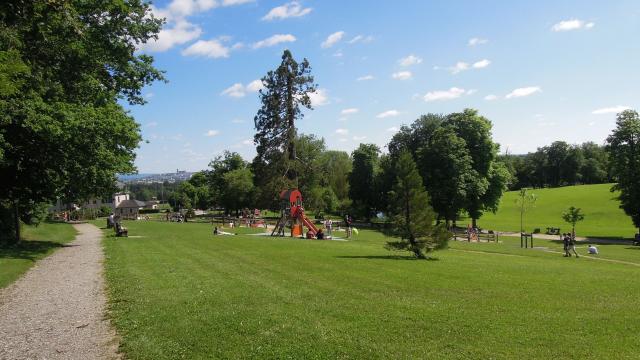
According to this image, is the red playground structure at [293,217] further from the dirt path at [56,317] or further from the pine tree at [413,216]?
the dirt path at [56,317]

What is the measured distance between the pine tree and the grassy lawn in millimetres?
2890

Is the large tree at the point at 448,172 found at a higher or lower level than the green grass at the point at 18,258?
higher

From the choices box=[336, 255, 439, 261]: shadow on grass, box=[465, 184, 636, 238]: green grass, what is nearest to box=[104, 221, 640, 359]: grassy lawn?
box=[336, 255, 439, 261]: shadow on grass

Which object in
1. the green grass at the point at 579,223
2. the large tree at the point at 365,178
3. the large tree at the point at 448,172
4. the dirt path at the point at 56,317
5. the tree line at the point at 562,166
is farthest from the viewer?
the tree line at the point at 562,166

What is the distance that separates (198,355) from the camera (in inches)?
323

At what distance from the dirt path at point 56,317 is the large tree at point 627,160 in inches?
1883

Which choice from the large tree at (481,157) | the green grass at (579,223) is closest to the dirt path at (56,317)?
the large tree at (481,157)

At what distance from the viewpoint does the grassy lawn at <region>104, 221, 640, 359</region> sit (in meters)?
8.39

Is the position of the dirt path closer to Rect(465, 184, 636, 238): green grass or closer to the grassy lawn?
the grassy lawn

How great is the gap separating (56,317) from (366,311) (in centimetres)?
706

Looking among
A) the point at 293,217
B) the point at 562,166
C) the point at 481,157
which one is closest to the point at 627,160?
the point at 481,157

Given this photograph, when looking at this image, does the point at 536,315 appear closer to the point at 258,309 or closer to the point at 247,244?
the point at 258,309

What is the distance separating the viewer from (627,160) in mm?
47844

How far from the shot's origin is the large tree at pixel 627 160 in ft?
152
